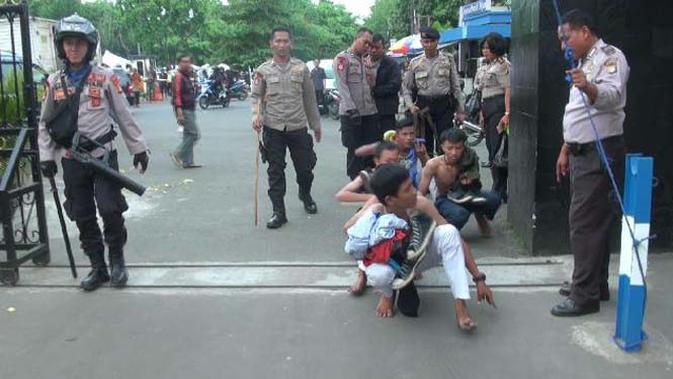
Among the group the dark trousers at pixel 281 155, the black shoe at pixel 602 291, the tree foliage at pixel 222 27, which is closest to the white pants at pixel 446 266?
the black shoe at pixel 602 291

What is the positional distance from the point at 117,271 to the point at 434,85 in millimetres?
3902

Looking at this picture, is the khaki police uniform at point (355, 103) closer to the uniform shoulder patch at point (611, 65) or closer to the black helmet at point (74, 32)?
the black helmet at point (74, 32)

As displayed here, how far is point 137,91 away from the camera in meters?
28.8

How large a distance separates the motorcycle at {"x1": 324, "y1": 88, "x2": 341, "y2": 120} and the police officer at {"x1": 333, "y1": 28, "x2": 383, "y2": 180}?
38.1ft

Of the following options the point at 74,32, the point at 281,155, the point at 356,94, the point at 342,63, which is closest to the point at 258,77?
the point at 281,155

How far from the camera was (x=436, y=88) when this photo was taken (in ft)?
24.0

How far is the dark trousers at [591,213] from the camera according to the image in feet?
13.2

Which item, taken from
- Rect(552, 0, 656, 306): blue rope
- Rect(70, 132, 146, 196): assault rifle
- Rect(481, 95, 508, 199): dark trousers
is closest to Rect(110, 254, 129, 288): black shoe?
Rect(70, 132, 146, 196): assault rifle

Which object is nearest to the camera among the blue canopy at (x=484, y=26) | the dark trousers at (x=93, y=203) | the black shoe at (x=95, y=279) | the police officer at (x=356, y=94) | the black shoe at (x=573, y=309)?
the black shoe at (x=573, y=309)

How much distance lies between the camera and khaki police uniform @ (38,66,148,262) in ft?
15.5

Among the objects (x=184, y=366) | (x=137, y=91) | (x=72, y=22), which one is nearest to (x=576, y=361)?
(x=184, y=366)

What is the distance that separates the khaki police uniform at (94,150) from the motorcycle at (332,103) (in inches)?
554

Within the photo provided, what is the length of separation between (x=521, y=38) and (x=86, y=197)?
3538 mm

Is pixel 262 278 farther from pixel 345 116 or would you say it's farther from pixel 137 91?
pixel 137 91
